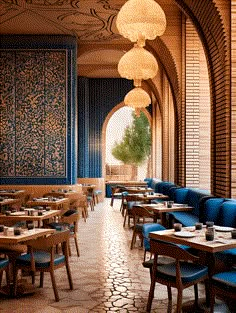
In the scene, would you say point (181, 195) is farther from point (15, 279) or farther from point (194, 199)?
point (15, 279)

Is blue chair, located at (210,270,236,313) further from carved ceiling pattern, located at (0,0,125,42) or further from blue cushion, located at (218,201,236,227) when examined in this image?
carved ceiling pattern, located at (0,0,125,42)

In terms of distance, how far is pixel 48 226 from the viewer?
672cm

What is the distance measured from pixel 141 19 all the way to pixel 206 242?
2.59 m

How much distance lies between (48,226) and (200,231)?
2.47m

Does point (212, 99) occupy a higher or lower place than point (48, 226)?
higher

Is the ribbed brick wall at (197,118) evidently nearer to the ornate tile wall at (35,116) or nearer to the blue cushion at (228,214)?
the ornate tile wall at (35,116)

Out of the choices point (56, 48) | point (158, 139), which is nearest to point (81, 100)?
point (158, 139)

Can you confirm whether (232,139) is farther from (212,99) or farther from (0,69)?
(0,69)

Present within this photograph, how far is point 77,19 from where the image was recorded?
1065 centimetres

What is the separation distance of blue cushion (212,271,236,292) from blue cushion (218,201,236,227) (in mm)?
2034

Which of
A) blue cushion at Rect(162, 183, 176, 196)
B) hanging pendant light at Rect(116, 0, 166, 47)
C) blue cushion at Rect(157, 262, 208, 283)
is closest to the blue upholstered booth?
blue cushion at Rect(162, 183, 176, 196)

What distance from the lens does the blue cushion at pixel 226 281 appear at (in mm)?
4004

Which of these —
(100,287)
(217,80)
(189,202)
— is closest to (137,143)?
(189,202)

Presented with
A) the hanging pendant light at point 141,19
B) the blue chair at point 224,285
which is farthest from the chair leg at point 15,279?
the hanging pendant light at point 141,19
